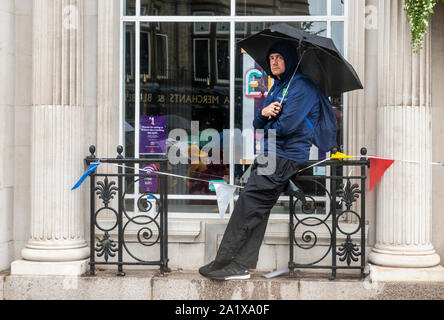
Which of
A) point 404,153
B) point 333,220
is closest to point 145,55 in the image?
point 333,220

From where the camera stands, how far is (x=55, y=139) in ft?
23.2

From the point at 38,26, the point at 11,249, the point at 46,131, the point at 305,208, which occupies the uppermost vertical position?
the point at 38,26

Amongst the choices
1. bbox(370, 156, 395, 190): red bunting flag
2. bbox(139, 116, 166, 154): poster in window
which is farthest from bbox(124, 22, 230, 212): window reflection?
bbox(370, 156, 395, 190): red bunting flag

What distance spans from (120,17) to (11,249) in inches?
112

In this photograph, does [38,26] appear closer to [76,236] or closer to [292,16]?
[76,236]

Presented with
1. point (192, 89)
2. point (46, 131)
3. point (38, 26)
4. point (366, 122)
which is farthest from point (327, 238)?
point (38, 26)

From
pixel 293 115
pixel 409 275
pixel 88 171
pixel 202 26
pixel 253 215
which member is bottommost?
pixel 409 275

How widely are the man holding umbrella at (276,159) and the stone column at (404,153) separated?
0.80m

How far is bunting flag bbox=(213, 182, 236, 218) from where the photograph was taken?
710cm

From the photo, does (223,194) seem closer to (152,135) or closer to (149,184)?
(149,184)

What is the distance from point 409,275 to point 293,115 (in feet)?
6.44

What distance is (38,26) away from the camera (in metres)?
7.16

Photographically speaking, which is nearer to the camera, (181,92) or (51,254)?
(51,254)

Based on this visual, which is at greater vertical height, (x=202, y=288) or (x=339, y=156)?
(x=339, y=156)
